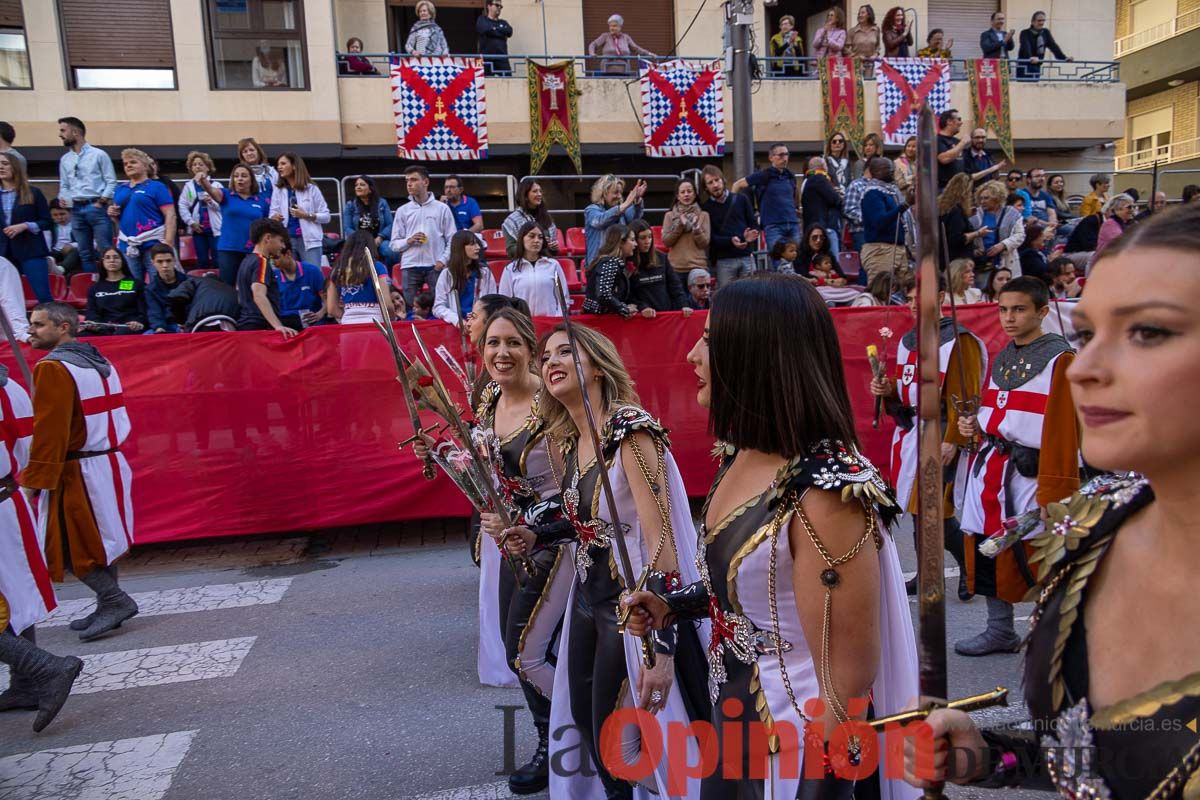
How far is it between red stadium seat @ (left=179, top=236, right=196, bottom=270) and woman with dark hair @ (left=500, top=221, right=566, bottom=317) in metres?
4.24

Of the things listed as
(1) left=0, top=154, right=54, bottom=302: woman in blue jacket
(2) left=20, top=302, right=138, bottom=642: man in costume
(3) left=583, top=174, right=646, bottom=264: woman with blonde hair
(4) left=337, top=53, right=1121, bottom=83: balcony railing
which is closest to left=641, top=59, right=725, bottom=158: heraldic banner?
(4) left=337, top=53, right=1121, bottom=83: balcony railing

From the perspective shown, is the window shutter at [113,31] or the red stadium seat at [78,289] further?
the window shutter at [113,31]

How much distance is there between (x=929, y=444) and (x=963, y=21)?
20509mm

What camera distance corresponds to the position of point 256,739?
3787mm

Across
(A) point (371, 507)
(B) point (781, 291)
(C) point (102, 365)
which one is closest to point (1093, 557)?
(B) point (781, 291)

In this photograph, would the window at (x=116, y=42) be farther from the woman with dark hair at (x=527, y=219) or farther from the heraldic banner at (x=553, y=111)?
the woman with dark hair at (x=527, y=219)

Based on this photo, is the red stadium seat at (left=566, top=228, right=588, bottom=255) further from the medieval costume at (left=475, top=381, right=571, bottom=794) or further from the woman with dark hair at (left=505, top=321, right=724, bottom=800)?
the woman with dark hair at (left=505, top=321, right=724, bottom=800)

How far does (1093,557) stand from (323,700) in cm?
379

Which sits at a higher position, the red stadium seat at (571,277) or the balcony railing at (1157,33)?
the balcony railing at (1157,33)

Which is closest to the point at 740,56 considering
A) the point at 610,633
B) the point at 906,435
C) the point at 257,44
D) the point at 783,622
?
the point at 906,435

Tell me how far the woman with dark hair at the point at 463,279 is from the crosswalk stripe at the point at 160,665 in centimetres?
311

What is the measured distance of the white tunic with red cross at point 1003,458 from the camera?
4258 millimetres

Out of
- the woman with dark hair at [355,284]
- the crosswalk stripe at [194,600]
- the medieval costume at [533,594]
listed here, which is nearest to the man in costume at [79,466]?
the crosswalk stripe at [194,600]

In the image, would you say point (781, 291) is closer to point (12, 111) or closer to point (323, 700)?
point (323, 700)
